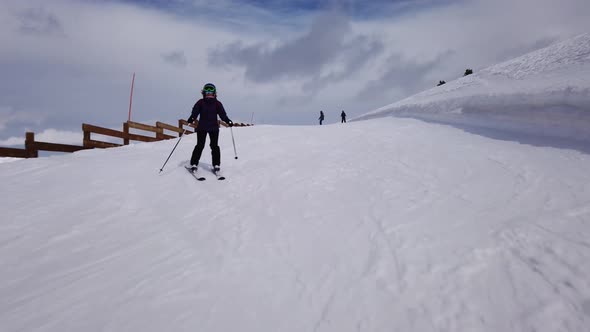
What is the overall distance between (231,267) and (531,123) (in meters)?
6.69

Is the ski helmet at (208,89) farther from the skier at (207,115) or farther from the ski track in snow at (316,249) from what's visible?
the ski track in snow at (316,249)

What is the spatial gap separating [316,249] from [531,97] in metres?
6.21

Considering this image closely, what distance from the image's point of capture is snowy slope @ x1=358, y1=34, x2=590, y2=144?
5.21 metres

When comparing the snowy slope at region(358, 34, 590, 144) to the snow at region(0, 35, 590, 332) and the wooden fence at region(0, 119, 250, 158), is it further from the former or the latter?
the wooden fence at region(0, 119, 250, 158)

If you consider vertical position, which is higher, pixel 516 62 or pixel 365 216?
pixel 516 62

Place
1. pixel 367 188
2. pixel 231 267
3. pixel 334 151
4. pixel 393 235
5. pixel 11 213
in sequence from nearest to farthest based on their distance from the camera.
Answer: pixel 231 267 → pixel 393 235 → pixel 11 213 → pixel 367 188 → pixel 334 151

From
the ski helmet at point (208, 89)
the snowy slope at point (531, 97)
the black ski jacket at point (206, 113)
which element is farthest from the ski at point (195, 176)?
the snowy slope at point (531, 97)

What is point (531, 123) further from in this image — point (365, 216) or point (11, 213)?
point (11, 213)

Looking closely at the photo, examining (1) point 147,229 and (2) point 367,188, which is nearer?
(1) point 147,229

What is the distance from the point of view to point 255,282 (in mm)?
2494

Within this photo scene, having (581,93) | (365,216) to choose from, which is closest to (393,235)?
(365,216)

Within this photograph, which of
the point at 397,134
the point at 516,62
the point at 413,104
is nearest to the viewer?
the point at 397,134

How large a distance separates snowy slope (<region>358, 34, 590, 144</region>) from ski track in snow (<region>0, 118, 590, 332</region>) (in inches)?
37.6

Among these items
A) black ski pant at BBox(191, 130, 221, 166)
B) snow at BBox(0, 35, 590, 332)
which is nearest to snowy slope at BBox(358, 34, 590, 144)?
snow at BBox(0, 35, 590, 332)
